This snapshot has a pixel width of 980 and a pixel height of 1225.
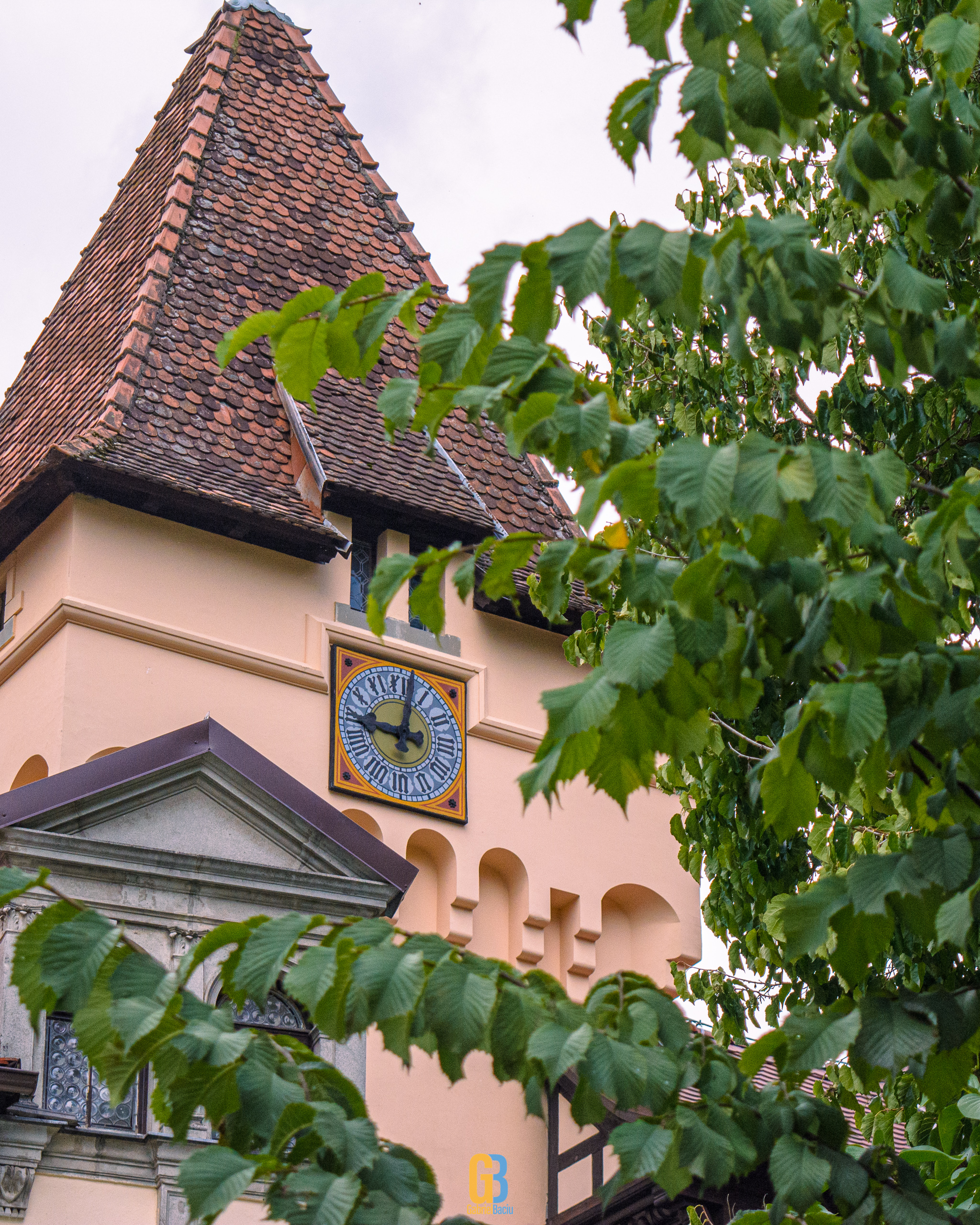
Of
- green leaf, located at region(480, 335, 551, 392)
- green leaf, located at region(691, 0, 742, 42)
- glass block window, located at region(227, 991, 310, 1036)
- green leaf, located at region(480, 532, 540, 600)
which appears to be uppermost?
glass block window, located at region(227, 991, 310, 1036)

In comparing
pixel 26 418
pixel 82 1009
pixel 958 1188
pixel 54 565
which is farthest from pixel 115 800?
pixel 82 1009

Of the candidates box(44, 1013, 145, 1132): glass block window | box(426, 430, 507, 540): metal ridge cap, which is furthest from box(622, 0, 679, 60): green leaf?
box(426, 430, 507, 540): metal ridge cap

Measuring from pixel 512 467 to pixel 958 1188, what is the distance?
38.3ft

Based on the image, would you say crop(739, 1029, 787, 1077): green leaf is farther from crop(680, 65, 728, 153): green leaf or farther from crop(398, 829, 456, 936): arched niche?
crop(398, 829, 456, 936): arched niche

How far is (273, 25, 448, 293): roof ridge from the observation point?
1933 centimetres

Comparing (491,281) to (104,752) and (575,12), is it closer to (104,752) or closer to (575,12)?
(575,12)

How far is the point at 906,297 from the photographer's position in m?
3.90

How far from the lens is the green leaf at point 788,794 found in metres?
3.91

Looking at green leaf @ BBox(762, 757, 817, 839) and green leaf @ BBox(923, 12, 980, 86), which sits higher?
green leaf @ BBox(923, 12, 980, 86)

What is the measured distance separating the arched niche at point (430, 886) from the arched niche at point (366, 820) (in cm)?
31

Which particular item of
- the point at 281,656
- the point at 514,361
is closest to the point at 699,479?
the point at 514,361

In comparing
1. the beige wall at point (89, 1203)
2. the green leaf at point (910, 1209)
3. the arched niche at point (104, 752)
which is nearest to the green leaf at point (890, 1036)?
the green leaf at point (910, 1209)

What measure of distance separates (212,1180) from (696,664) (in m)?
1.28

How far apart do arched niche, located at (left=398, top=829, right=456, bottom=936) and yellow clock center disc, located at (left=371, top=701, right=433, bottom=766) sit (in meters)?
0.58
